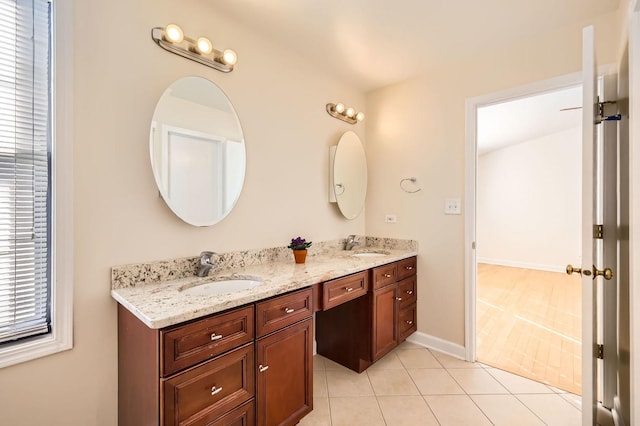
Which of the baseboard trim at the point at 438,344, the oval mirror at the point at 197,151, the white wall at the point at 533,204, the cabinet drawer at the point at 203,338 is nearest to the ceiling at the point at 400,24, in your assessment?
the oval mirror at the point at 197,151

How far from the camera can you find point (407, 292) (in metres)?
2.47

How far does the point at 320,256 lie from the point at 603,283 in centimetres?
177

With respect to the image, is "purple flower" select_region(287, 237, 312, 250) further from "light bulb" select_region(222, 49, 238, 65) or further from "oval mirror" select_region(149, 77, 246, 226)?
"light bulb" select_region(222, 49, 238, 65)

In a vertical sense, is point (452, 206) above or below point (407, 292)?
above

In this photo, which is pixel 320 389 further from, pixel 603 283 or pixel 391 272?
pixel 603 283

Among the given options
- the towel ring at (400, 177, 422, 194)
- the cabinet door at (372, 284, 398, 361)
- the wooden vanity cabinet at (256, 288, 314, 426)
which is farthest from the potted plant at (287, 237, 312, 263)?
the towel ring at (400, 177, 422, 194)

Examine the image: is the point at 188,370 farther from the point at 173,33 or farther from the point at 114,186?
the point at 173,33

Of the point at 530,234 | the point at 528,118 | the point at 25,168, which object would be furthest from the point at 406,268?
the point at 530,234

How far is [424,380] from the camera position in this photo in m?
2.03

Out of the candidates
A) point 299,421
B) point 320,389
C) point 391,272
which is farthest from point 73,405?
point 391,272

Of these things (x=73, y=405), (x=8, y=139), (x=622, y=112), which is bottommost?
(x=73, y=405)

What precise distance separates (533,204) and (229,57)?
6.28 meters

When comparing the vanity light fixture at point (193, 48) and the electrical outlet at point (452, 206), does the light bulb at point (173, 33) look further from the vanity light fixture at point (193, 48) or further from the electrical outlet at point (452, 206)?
the electrical outlet at point (452, 206)

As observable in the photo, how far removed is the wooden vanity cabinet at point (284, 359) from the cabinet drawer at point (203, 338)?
0.28ft
